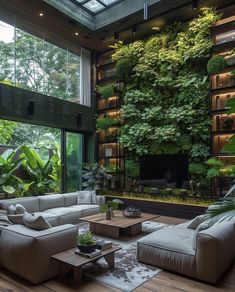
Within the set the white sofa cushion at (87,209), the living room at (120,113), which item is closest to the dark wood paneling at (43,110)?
the living room at (120,113)

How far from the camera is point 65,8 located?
630cm

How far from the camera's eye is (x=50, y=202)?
576cm

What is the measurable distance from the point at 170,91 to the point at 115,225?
416 cm

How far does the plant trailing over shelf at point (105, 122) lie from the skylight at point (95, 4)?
10.1 feet

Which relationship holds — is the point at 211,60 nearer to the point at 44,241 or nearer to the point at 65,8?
the point at 65,8

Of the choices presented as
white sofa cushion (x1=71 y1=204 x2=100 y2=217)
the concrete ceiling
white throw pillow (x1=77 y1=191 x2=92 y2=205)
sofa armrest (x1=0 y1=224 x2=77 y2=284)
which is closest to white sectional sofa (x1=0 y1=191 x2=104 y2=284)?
sofa armrest (x1=0 y1=224 x2=77 y2=284)

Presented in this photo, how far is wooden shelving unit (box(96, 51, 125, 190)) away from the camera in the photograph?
7.73 metres

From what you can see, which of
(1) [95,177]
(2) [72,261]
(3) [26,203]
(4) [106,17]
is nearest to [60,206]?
(3) [26,203]

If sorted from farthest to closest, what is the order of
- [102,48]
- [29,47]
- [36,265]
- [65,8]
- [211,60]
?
1. [102,48]
2. [29,47]
3. [65,8]
4. [211,60]
5. [36,265]

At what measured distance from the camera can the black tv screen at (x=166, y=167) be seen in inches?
253

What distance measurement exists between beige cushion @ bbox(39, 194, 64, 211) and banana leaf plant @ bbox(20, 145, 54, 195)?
2.99 feet

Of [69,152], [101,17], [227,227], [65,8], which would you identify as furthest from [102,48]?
[227,227]

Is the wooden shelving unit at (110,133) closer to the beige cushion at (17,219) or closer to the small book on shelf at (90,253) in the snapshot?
the beige cushion at (17,219)

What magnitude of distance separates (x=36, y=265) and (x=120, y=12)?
6.29m
